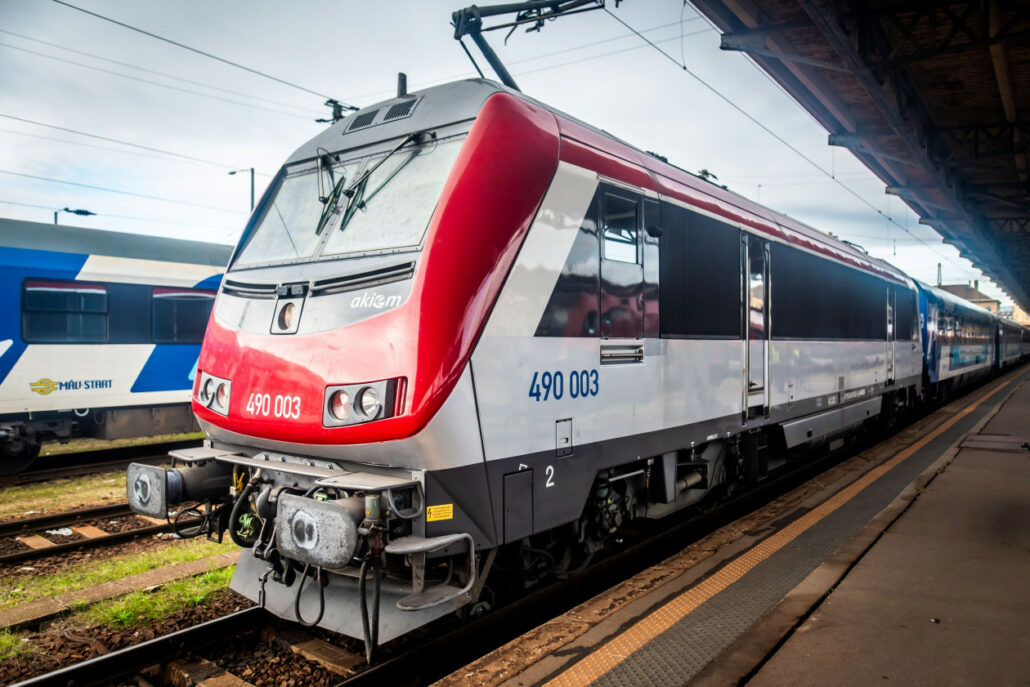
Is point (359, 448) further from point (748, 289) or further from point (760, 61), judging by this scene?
point (760, 61)

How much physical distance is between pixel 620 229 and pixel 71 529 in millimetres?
6294

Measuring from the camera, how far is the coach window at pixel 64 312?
419 inches

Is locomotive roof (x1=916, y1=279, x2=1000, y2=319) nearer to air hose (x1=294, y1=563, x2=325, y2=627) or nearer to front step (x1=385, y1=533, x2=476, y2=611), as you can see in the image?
front step (x1=385, y1=533, x2=476, y2=611)

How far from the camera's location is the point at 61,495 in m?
8.94

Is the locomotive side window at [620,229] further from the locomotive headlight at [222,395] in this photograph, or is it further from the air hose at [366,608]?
the locomotive headlight at [222,395]

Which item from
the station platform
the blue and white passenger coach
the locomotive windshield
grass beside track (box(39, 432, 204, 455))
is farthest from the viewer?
grass beside track (box(39, 432, 204, 455))

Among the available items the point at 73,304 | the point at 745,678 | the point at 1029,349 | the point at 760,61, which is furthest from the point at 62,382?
the point at 1029,349

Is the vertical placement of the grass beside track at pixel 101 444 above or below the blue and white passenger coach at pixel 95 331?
below

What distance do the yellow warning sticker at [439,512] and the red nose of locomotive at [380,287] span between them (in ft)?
1.37

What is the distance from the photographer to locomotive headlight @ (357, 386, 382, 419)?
3641mm

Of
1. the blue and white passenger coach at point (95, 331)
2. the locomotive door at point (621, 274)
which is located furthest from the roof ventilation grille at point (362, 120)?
the blue and white passenger coach at point (95, 331)

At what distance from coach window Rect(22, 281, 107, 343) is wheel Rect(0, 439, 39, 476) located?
1549 millimetres

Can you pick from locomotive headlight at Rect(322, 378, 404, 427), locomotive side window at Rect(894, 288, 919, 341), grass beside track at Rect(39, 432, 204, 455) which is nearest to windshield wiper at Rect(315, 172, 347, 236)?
locomotive headlight at Rect(322, 378, 404, 427)

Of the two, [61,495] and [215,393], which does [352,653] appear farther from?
[61,495]
